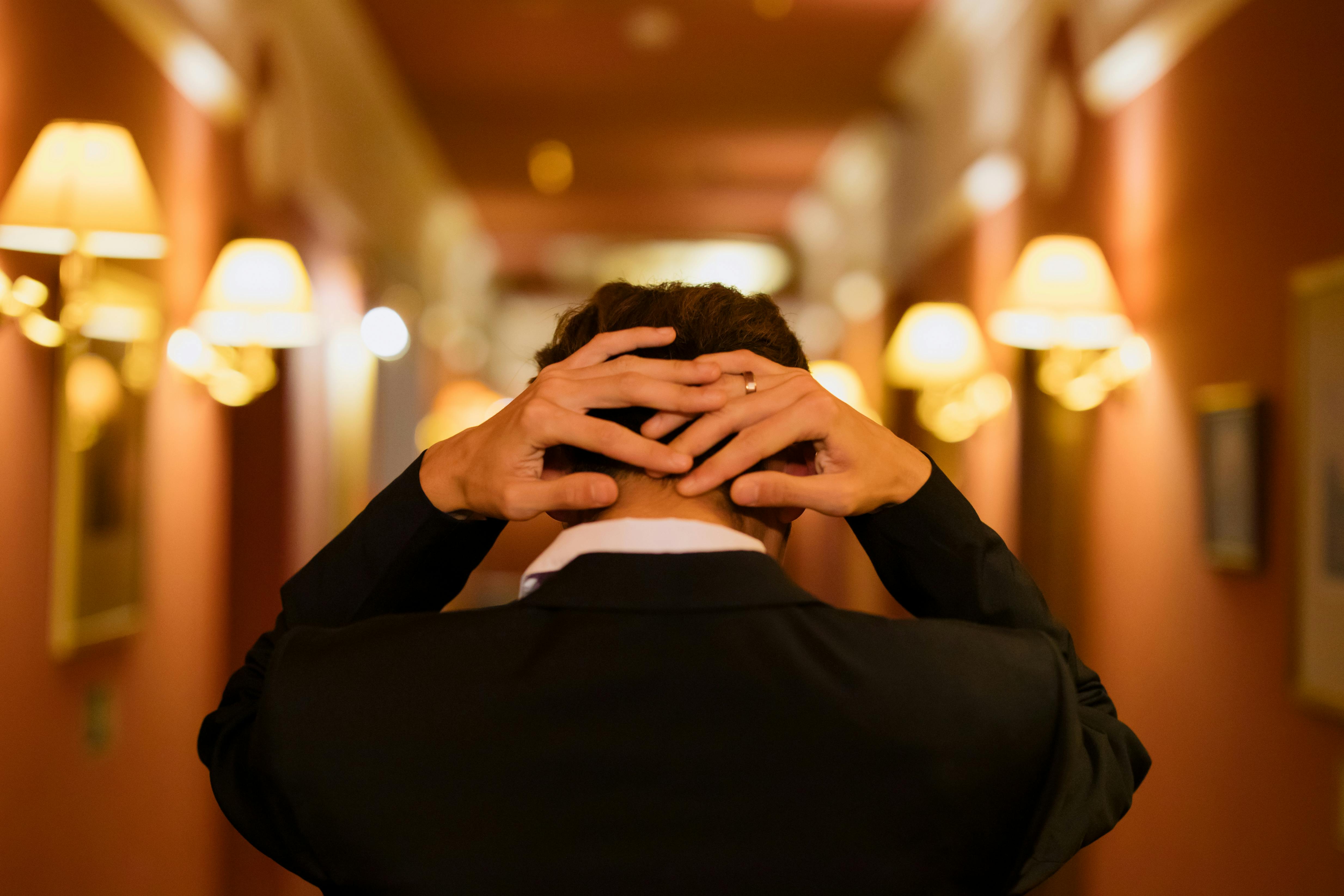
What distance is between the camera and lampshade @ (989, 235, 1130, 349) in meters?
3.06

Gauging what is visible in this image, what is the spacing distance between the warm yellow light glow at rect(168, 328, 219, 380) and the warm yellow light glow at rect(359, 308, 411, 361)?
2592mm

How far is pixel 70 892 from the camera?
2428mm

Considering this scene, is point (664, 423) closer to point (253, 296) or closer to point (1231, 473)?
point (1231, 473)

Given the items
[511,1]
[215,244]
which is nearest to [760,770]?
[215,244]

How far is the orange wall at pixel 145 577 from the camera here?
2.13 metres

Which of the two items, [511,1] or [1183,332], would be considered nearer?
[1183,332]

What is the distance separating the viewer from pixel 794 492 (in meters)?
0.91

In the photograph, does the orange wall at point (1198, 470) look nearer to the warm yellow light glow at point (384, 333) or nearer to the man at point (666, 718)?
the man at point (666, 718)

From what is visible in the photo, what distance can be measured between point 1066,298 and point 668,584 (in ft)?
8.34

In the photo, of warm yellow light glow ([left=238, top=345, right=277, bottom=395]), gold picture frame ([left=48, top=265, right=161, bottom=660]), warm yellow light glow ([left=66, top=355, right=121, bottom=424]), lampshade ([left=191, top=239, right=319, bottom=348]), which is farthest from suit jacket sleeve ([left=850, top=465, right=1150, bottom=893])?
warm yellow light glow ([left=238, top=345, right=277, bottom=395])

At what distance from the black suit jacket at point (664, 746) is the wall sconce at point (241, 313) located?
8.46ft

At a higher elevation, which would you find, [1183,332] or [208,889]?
[1183,332]

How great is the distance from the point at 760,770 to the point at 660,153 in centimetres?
665

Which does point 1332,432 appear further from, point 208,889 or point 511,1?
point 511,1
